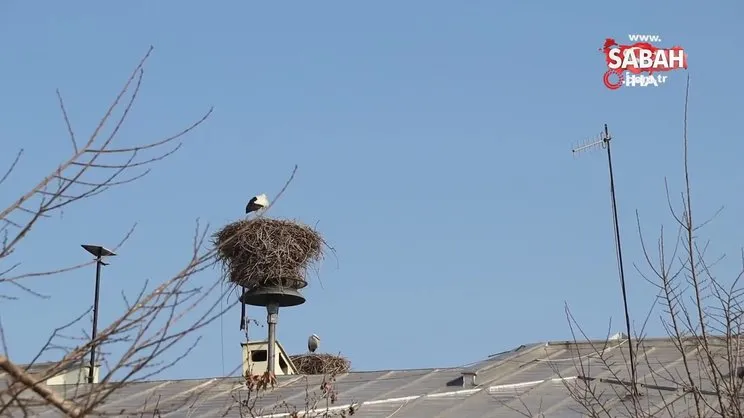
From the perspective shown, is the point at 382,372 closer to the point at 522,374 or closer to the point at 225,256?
the point at 522,374

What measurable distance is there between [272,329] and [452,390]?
3866mm

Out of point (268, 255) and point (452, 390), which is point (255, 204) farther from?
point (452, 390)

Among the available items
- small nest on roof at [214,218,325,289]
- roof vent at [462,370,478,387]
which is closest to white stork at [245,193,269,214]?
small nest on roof at [214,218,325,289]

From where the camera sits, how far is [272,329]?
15008 mm

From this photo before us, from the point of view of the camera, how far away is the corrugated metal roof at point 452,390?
1072cm

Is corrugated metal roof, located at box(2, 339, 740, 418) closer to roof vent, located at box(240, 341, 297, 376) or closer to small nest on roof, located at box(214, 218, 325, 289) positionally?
roof vent, located at box(240, 341, 297, 376)

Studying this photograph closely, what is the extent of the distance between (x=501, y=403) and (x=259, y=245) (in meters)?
5.77

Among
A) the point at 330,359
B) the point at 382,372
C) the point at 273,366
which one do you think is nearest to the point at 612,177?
the point at 382,372

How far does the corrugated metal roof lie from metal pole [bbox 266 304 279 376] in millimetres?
1305

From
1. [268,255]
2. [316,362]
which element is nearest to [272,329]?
[268,255]

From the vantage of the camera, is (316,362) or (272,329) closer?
(272,329)

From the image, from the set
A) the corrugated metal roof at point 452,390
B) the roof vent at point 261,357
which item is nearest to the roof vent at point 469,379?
the corrugated metal roof at point 452,390

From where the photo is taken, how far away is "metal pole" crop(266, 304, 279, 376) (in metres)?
14.6

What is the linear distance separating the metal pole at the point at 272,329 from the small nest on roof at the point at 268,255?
1.09 feet
